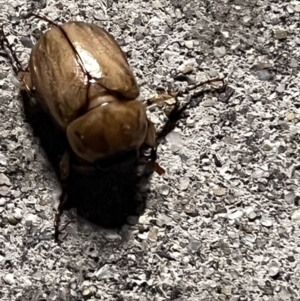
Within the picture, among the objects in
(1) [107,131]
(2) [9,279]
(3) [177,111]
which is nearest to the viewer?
(1) [107,131]

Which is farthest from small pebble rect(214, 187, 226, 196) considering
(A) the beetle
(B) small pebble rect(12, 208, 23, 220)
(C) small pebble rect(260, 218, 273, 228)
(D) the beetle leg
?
(D) the beetle leg

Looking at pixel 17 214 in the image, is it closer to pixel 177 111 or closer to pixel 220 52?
pixel 177 111

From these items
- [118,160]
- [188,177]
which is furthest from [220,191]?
[118,160]

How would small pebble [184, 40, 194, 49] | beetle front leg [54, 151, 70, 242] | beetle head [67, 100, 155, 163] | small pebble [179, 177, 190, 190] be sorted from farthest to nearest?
small pebble [184, 40, 194, 49], small pebble [179, 177, 190, 190], beetle front leg [54, 151, 70, 242], beetle head [67, 100, 155, 163]

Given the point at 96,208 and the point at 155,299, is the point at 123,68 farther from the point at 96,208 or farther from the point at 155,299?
the point at 155,299

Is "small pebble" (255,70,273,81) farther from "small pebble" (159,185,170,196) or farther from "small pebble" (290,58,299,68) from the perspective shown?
"small pebble" (159,185,170,196)

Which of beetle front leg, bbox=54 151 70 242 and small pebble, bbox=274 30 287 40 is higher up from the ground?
small pebble, bbox=274 30 287 40

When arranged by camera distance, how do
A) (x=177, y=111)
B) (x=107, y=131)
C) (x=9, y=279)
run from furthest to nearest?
(x=177, y=111) → (x=9, y=279) → (x=107, y=131)

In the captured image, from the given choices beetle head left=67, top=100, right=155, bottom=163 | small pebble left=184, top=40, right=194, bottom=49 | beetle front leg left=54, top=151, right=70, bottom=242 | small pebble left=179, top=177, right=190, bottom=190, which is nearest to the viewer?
beetle head left=67, top=100, right=155, bottom=163

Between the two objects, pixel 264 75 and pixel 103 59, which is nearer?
pixel 103 59
